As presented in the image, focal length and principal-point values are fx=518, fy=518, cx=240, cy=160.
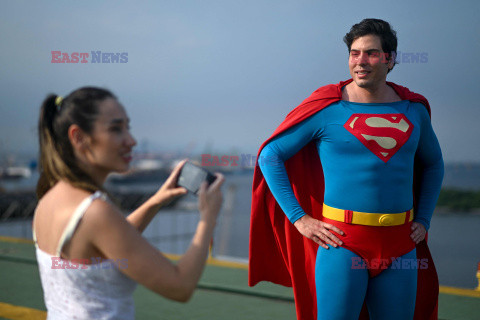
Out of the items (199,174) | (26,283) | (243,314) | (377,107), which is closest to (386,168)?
(377,107)

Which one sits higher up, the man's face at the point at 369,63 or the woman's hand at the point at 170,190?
the man's face at the point at 369,63

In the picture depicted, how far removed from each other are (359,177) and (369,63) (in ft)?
1.70

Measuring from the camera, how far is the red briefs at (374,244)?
226cm

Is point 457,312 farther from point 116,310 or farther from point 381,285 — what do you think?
point 116,310

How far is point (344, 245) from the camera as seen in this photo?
2295mm

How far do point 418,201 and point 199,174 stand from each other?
1461 millimetres

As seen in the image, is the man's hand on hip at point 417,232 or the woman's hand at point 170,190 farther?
the man's hand on hip at point 417,232

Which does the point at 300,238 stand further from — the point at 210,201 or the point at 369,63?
the point at 210,201

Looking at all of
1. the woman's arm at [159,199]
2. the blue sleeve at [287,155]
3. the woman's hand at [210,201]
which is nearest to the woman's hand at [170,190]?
the woman's arm at [159,199]

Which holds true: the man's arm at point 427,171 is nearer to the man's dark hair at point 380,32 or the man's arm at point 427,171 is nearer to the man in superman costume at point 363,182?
the man in superman costume at point 363,182

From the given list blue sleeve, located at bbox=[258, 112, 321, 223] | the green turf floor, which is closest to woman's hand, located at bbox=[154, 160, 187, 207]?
blue sleeve, located at bbox=[258, 112, 321, 223]

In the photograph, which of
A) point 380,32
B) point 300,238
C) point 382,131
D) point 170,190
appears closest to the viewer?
point 170,190

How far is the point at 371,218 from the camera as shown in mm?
2260

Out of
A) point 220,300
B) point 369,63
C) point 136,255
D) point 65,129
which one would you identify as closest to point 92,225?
point 136,255
